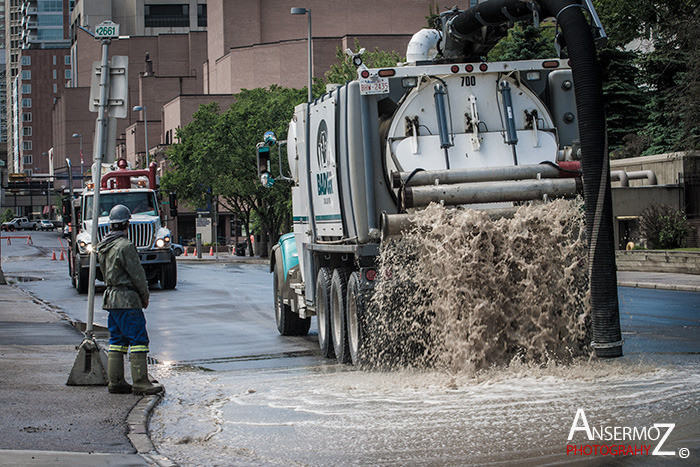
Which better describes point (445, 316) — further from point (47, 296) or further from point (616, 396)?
point (47, 296)

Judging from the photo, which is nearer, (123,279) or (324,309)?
(123,279)

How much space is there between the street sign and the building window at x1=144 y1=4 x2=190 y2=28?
129496mm

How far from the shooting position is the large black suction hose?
10430 mm

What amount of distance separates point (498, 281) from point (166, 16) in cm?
13344

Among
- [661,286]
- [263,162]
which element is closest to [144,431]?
[263,162]

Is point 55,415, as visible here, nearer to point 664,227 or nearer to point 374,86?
point 374,86

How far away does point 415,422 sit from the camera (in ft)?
27.4

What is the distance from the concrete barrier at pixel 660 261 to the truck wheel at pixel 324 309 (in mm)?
18297

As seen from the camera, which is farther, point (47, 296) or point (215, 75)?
point (215, 75)

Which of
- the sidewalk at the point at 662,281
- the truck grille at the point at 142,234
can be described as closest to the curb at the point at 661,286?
the sidewalk at the point at 662,281

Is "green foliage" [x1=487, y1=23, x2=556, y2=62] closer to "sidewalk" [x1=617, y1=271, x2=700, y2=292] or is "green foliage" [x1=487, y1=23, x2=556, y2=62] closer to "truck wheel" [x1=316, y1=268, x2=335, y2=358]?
"sidewalk" [x1=617, y1=271, x2=700, y2=292]

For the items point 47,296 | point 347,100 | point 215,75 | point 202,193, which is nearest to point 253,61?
point 215,75

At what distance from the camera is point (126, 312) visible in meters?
10.4

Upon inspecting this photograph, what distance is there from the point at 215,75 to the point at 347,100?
86549 mm
